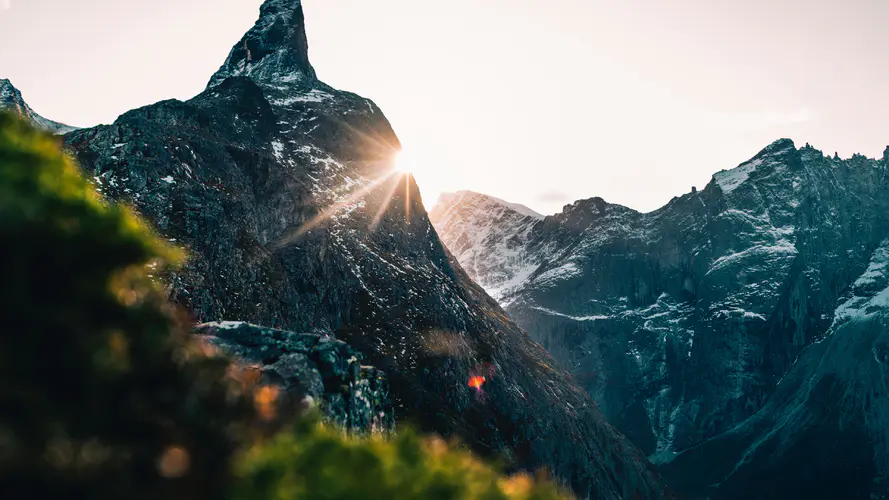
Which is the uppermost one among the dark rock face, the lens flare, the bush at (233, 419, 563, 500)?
the bush at (233, 419, 563, 500)

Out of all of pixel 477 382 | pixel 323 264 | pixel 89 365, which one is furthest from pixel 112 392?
pixel 477 382

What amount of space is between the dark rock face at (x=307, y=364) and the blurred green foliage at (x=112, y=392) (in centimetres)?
1353

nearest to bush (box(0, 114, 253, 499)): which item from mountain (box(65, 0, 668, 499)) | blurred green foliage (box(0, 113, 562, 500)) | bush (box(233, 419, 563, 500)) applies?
blurred green foliage (box(0, 113, 562, 500))

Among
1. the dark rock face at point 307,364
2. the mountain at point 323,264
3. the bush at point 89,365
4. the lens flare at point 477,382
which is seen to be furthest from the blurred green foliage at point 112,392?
the lens flare at point 477,382

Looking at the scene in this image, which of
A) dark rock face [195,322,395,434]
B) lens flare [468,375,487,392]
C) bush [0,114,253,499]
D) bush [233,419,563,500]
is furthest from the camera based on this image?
lens flare [468,375,487,392]

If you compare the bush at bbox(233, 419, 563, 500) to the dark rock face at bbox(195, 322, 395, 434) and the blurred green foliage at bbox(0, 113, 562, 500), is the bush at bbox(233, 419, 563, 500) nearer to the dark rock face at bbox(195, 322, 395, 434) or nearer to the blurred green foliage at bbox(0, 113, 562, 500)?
the blurred green foliage at bbox(0, 113, 562, 500)

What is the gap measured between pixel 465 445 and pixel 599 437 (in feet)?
317

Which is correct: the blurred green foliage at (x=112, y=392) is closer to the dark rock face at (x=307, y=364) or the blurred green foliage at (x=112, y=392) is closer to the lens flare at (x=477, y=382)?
the dark rock face at (x=307, y=364)

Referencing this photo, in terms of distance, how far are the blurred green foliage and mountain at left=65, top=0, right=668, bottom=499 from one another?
69.5 meters

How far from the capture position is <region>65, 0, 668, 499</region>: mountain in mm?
102938

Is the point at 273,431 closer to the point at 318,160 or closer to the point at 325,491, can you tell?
the point at 325,491

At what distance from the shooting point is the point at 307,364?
Answer: 33281 mm

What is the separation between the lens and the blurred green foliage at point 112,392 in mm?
11680

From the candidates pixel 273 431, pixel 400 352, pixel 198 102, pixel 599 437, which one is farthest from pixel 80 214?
pixel 599 437
